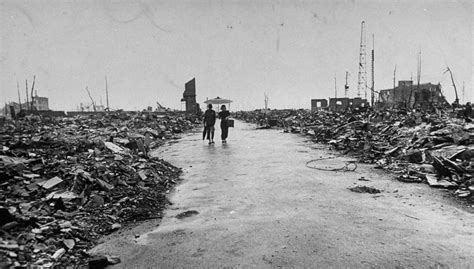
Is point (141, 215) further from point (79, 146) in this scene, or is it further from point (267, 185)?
point (79, 146)

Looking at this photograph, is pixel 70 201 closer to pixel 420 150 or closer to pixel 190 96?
pixel 420 150

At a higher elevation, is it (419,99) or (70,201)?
(419,99)

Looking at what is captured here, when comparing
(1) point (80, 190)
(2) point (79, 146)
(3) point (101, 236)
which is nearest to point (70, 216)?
(3) point (101, 236)

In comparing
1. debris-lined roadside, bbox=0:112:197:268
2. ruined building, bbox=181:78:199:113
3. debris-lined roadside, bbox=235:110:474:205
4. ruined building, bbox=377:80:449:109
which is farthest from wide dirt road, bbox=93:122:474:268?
ruined building, bbox=181:78:199:113

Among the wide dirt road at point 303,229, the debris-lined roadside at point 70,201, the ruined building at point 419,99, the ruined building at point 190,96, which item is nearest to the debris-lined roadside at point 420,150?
the wide dirt road at point 303,229

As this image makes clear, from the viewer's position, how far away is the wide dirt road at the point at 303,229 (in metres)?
2.96

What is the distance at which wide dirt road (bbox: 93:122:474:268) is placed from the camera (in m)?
2.96

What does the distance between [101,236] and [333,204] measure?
3231 mm

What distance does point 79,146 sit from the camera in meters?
8.62

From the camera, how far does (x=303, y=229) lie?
369cm

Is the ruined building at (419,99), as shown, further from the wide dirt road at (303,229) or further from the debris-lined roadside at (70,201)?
the debris-lined roadside at (70,201)

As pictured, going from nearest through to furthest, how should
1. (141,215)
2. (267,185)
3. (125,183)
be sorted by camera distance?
1. (141,215)
2. (125,183)
3. (267,185)

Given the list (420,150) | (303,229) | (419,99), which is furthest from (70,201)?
(419,99)

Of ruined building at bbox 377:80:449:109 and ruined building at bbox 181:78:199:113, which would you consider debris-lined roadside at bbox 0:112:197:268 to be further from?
ruined building at bbox 181:78:199:113
